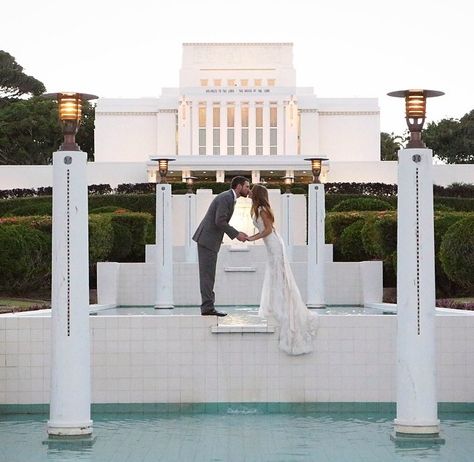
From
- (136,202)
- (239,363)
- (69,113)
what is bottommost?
(239,363)

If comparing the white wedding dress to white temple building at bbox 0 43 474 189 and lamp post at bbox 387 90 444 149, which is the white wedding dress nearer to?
lamp post at bbox 387 90 444 149

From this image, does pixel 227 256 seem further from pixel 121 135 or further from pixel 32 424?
pixel 121 135

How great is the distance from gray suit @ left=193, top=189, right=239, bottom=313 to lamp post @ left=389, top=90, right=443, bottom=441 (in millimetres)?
3274

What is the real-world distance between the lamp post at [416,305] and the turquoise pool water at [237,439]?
10.3 inches

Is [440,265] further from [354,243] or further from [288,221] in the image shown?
[288,221]

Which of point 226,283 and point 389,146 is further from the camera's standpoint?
point 389,146

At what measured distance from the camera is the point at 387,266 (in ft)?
76.9

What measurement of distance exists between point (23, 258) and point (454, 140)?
1980 inches

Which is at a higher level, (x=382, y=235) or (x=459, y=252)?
(x=382, y=235)

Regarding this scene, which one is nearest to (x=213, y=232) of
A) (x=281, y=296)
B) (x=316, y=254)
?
(x=281, y=296)

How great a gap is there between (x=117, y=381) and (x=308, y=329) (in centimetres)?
189

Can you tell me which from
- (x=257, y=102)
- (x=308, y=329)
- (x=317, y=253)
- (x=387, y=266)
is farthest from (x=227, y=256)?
(x=257, y=102)

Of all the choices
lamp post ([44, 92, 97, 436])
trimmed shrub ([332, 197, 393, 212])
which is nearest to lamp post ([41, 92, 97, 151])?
lamp post ([44, 92, 97, 436])

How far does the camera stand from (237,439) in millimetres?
9844
